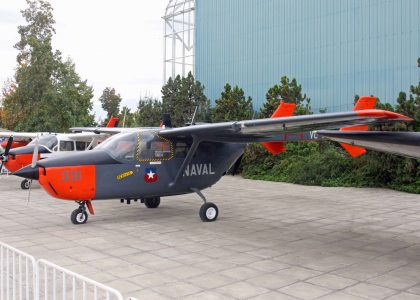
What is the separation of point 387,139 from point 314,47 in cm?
1732

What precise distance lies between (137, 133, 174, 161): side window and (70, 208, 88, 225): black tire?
178 cm

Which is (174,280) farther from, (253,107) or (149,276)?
(253,107)

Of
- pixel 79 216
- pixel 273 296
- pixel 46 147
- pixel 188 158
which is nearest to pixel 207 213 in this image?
pixel 188 158

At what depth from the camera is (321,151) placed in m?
20.5

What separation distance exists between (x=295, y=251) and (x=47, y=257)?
4.18 metres

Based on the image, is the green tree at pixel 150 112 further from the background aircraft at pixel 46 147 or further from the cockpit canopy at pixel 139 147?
the cockpit canopy at pixel 139 147

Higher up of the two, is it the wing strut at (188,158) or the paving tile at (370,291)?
the wing strut at (188,158)

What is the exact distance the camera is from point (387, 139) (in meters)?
6.66

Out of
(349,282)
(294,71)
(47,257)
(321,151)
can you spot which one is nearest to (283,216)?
(349,282)

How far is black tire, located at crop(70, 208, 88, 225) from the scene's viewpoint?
9.88 meters

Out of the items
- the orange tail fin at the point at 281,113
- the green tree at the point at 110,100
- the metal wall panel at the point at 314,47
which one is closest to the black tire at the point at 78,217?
the orange tail fin at the point at 281,113

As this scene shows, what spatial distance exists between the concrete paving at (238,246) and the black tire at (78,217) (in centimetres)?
19

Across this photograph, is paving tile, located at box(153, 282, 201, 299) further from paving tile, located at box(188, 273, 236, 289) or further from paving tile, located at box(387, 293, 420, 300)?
paving tile, located at box(387, 293, 420, 300)

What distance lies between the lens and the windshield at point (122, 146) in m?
10.0
